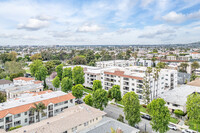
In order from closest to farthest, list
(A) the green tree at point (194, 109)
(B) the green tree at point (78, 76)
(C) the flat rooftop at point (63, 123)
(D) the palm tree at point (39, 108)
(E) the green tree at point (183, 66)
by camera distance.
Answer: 1. (C) the flat rooftop at point (63, 123)
2. (A) the green tree at point (194, 109)
3. (D) the palm tree at point (39, 108)
4. (B) the green tree at point (78, 76)
5. (E) the green tree at point (183, 66)

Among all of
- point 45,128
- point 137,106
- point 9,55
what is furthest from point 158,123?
point 9,55

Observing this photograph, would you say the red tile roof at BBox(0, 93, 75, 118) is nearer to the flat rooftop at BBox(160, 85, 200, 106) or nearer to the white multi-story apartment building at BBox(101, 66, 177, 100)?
the white multi-story apartment building at BBox(101, 66, 177, 100)

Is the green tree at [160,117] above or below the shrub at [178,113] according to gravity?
above

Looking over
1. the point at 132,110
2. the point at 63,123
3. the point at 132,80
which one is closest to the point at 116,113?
the point at 132,110

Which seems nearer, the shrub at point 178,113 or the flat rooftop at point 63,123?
the flat rooftop at point 63,123

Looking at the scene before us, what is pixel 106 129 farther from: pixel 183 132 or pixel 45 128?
pixel 183 132

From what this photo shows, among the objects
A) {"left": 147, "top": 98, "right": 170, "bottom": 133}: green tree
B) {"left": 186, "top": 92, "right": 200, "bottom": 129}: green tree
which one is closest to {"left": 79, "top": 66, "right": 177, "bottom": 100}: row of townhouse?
{"left": 186, "top": 92, "right": 200, "bottom": 129}: green tree

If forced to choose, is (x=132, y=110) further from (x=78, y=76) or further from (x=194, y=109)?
(x=78, y=76)

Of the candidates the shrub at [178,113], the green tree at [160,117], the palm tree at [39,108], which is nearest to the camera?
the green tree at [160,117]

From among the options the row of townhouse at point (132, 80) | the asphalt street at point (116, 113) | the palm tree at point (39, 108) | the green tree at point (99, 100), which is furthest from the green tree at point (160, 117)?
the palm tree at point (39, 108)

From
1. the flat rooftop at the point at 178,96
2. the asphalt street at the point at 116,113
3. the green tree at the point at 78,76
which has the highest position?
the green tree at the point at 78,76

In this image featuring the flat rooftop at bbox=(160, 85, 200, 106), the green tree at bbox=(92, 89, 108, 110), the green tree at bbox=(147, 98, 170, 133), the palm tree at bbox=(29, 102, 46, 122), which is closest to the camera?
the green tree at bbox=(147, 98, 170, 133)

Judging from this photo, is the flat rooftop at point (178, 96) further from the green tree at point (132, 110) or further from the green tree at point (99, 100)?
the green tree at point (99, 100)
